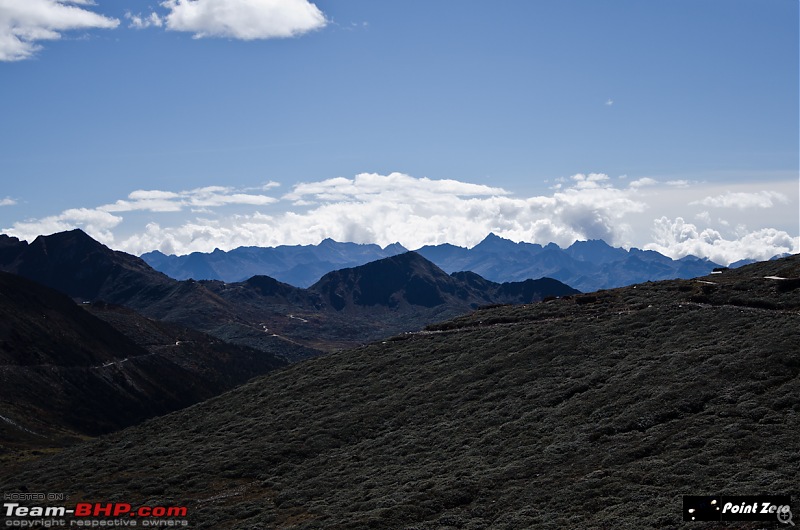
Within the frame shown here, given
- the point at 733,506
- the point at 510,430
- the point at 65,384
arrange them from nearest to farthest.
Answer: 1. the point at 733,506
2. the point at 510,430
3. the point at 65,384

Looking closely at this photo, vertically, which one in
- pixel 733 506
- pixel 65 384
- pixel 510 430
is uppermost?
pixel 733 506

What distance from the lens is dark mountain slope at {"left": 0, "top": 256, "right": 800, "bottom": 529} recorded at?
38281 millimetres

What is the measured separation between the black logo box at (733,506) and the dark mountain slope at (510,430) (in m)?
0.75

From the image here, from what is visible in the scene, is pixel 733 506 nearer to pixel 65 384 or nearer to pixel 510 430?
pixel 510 430

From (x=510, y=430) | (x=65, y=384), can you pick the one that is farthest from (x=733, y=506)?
(x=65, y=384)

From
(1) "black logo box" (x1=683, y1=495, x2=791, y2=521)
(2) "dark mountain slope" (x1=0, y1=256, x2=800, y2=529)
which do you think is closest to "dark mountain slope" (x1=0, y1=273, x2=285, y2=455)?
(2) "dark mountain slope" (x1=0, y1=256, x2=800, y2=529)

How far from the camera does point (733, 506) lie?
30969 millimetres

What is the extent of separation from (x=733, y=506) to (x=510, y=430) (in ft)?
78.4

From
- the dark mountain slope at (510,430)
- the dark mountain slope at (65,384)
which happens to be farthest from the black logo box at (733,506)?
the dark mountain slope at (65,384)

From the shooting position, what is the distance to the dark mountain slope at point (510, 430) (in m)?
38.3

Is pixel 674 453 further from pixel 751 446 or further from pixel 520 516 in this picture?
pixel 520 516

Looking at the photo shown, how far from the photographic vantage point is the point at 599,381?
59781 mm

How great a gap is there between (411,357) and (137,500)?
4048 centimetres

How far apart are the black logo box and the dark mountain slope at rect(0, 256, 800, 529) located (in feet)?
2.47
